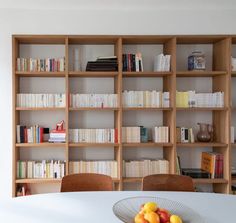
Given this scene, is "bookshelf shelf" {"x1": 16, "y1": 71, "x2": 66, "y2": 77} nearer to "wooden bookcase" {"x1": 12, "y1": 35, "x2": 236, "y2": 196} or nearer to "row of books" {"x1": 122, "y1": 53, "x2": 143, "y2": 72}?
"wooden bookcase" {"x1": 12, "y1": 35, "x2": 236, "y2": 196}

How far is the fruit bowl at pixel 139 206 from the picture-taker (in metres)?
1.62

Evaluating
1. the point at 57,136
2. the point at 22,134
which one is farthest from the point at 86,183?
the point at 22,134

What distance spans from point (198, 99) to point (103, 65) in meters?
1.26

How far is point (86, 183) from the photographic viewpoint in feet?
7.93

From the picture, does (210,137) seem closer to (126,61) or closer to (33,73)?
(126,61)

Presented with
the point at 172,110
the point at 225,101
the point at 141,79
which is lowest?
the point at 172,110

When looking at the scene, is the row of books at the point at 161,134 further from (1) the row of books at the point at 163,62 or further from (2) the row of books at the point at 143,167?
(1) the row of books at the point at 163,62

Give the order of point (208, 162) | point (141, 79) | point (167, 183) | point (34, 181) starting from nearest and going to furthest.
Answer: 1. point (167, 183)
2. point (34, 181)
3. point (208, 162)
4. point (141, 79)

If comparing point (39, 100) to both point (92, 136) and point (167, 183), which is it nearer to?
point (92, 136)

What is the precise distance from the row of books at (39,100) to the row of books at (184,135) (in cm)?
149

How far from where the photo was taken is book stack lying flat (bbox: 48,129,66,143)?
10.9 feet

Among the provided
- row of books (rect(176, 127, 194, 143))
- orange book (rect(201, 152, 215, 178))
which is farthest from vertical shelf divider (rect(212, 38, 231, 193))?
row of books (rect(176, 127, 194, 143))

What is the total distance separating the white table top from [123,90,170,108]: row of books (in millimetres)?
1415

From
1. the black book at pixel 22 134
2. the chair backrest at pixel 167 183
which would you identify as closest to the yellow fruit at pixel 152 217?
the chair backrest at pixel 167 183
